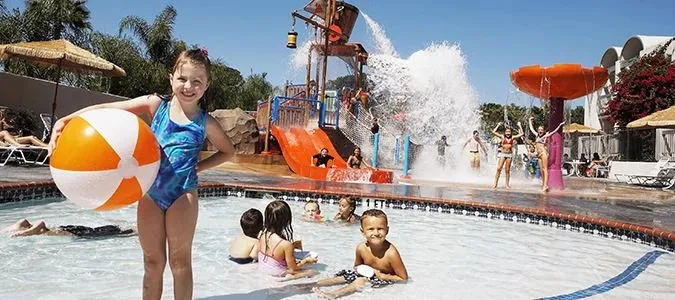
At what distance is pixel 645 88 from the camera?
76.8 feet

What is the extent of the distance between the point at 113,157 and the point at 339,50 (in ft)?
62.8

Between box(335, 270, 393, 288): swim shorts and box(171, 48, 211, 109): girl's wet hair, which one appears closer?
box(171, 48, 211, 109): girl's wet hair

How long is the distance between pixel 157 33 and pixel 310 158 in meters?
26.9

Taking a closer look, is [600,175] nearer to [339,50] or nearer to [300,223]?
[339,50]

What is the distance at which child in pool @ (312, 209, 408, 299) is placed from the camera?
3.76 m

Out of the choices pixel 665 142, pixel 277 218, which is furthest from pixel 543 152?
pixel 665 142

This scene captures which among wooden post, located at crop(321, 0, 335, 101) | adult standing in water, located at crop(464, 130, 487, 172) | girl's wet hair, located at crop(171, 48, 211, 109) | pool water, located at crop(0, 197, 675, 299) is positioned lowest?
pool water, located at crop(0, 197, 675, 299)

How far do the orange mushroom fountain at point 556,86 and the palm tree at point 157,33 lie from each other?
29.4 metres

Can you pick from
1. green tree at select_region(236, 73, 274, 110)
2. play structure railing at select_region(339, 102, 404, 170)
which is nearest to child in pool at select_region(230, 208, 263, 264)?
play structure railing at select_region(339, 102, 404, 170)

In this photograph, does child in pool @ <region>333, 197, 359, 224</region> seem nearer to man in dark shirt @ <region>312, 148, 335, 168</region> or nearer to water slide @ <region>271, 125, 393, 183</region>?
water slide @ <region>271, 125, 393, 183</region>

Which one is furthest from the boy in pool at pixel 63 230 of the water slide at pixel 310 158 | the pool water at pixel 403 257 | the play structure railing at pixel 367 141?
the play structure railing at pixel 367 141

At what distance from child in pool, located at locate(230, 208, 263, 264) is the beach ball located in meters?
2.07

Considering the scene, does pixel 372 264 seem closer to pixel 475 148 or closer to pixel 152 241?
pixel 152 241

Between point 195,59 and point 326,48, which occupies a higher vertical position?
point 326,48
